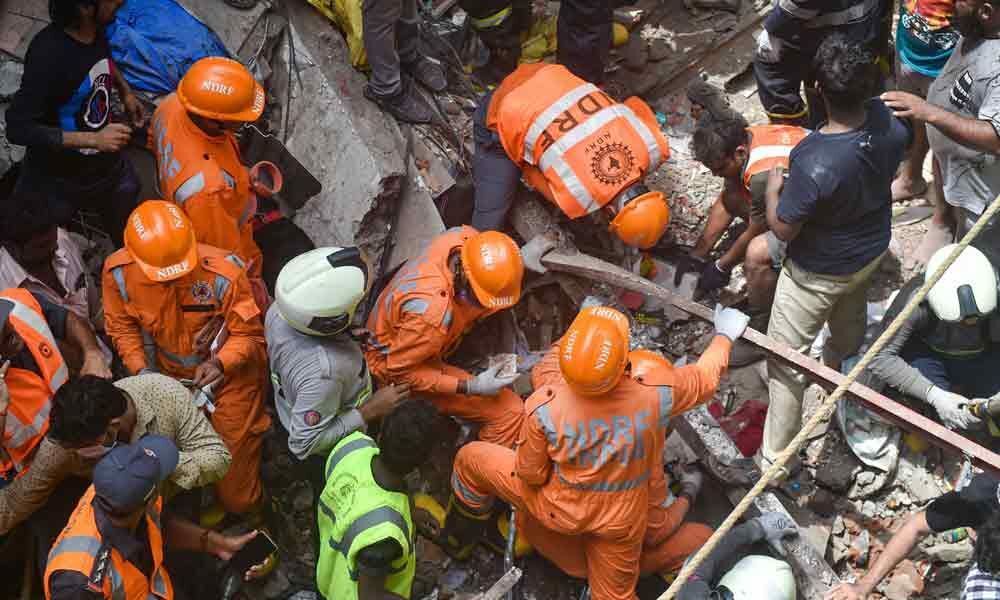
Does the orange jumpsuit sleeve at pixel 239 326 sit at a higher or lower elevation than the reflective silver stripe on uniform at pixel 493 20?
lower

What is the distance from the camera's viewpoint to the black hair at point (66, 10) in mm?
4848

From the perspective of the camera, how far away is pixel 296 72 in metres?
6.28

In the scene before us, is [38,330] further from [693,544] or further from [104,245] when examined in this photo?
[693,544]

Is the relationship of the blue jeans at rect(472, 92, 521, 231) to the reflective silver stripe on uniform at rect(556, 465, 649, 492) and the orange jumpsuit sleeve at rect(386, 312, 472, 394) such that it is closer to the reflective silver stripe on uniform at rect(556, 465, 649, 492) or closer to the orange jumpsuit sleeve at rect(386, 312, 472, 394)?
the orange jumpsuit sleeve at rect(386, 312, 472, 394)

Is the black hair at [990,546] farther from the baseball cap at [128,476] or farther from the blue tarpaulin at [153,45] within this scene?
the blue tarpaulin at [153,45]

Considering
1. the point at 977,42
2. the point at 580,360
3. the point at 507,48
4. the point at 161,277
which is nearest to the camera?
the point at 580,360

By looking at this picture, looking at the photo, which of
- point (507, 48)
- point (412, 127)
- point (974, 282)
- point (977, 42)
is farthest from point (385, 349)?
point (977, 42)

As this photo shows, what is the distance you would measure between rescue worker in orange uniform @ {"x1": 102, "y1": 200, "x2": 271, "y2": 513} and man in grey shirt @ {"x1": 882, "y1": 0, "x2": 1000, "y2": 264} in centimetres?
346

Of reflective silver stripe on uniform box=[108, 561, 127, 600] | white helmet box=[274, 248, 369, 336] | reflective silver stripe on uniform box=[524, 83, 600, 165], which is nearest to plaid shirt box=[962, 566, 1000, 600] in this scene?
white helmet box=[274, 248, 369, 336]

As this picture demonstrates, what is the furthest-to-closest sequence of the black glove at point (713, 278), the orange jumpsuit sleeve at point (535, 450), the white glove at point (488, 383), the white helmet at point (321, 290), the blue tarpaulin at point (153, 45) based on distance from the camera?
the black glove at point (713, 278)
the blue tarpaulin at point (153, 45)
the white glove at point (488, 383)
the white helmet at point (321, 290)
the orange jumpsuit sleeve at point (535, 450)

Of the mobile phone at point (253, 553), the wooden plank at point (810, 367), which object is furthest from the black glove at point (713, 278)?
the mobile phone at point (253, 553)

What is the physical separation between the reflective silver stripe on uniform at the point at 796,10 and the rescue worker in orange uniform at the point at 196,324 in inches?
138

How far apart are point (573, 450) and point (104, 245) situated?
3.31 metres

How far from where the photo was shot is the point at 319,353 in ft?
15.4
